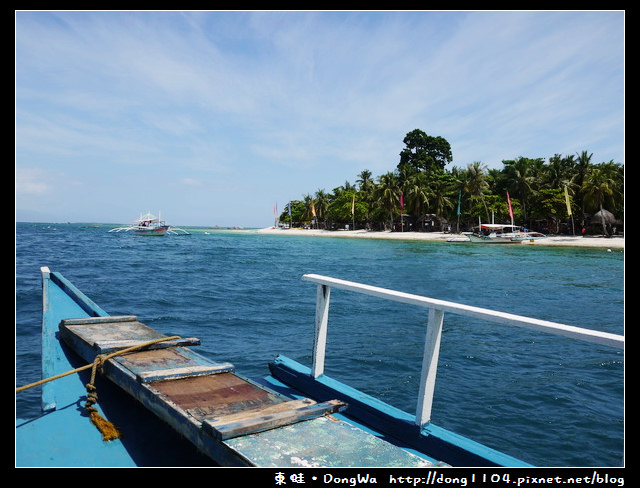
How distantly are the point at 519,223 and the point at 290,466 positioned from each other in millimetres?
71708

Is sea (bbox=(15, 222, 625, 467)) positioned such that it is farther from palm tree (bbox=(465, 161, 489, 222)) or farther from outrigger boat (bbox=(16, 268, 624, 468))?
palm tree (bbox=(465, 161, 489, 222))

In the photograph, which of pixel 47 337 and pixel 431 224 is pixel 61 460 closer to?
pixel 47 337

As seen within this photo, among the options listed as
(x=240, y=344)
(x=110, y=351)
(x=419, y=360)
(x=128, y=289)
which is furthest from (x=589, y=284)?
(x=110, y=351)

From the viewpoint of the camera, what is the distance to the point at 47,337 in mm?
5840

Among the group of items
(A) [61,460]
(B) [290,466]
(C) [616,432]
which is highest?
(B) [290,466]

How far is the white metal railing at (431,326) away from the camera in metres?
2.55

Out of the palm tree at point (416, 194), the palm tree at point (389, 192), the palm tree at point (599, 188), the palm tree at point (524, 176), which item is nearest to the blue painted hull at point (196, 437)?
the palm tree at point (599, 188)

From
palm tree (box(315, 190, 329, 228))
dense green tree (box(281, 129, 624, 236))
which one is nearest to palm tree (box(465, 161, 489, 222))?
dense green tree (box(281, 129, 624, 236))

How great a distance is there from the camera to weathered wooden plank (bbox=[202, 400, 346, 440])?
2879mm

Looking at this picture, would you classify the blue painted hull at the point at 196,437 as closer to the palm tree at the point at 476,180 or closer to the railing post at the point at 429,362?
the railing post at the point at 429,362

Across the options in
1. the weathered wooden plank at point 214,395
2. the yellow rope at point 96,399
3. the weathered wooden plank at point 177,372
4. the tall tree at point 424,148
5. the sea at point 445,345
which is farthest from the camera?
the tall tree at point 424,148

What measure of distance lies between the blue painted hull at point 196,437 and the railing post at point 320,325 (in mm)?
135

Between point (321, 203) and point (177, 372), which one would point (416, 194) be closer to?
point (321, 203)

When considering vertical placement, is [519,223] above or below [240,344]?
above
